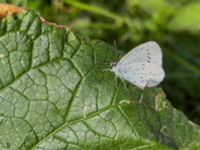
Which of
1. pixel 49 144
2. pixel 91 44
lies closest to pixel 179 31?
pixel 91 44

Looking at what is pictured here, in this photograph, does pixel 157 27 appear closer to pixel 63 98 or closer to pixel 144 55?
pixel 144 55

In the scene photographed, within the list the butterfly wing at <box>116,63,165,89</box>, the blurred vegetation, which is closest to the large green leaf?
the butterfly wing at <box>116,63,165,89</box>

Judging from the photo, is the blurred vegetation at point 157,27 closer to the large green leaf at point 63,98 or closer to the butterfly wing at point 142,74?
the butterfly wing at point 142,74

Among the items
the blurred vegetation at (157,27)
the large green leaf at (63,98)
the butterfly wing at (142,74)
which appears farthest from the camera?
the blurred vegetation at (157,27)

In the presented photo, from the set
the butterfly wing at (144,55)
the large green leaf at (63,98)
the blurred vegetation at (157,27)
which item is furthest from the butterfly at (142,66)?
the blurred vegetation at (157,27)

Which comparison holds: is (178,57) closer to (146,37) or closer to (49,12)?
(146,37)

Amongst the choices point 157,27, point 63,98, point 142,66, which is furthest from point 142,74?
→ point 157,27

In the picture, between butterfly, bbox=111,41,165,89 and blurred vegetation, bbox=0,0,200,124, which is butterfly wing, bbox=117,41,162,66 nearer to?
butterfly, bbox=111,41,165,89
